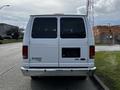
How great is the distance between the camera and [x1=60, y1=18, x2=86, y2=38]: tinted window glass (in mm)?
10039

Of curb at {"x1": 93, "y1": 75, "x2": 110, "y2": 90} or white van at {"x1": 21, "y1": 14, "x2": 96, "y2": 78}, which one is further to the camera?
curb at {"x1": 93, "y1": 75, "x2": 110, "y2": 90}

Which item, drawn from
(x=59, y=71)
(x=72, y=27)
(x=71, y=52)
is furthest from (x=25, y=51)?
(x=72, y=27)

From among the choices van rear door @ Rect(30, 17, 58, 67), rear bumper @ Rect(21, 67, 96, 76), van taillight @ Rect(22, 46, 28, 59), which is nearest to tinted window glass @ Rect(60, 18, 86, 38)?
van rear door @ Rect(30, 17, 58, 67)

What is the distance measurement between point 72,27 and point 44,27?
85 cm

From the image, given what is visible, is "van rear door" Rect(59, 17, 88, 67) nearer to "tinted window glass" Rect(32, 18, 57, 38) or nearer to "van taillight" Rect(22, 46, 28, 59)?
"tinted window glass" Rect(32, 18, 57, 38)

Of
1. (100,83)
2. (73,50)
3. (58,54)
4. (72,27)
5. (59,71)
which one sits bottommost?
(100,83)

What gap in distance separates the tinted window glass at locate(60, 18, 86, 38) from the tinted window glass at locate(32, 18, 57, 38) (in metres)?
0.26

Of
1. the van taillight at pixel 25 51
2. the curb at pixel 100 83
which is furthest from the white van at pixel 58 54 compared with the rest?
the curb at pixel 100 83

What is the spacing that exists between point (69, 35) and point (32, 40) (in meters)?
1.12

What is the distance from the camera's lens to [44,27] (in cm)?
1019

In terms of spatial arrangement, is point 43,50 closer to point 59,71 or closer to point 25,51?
point 25,51

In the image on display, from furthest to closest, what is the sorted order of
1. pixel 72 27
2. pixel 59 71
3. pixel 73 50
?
1. pixel 72 27
2. pixel 73 50
3. pixel 59 71

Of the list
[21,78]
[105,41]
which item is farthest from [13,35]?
[21,78]

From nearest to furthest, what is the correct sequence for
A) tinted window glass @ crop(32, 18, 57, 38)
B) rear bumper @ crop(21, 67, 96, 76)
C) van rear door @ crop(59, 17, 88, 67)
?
rear bumper @ crop(21, 67, 96, 76), van rear door @ crop(59, 17, 88, 67), tinted window glass @ crop(32, 18, 57, 38)
